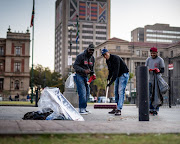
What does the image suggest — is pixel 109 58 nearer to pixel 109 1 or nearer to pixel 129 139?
pixel 129 139

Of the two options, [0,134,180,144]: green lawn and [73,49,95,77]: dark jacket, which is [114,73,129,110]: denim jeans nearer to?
[73,49,95,77]: dark jacket

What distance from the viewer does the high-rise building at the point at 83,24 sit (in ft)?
486

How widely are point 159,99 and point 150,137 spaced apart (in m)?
4.62

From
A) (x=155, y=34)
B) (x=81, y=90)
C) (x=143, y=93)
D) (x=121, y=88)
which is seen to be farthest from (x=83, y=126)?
(x=155, y=34)

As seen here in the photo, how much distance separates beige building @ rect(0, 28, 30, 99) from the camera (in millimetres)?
68438

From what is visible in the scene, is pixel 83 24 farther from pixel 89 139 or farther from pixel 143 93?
pixel 89 139

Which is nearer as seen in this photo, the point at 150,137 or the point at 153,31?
the point at 150,137

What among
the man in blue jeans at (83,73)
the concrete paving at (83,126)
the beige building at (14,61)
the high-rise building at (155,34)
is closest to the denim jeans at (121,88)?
the man in blue jeans at (83,73)

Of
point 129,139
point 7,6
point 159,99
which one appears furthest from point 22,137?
point 7,6

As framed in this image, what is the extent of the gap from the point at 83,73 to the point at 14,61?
207ft

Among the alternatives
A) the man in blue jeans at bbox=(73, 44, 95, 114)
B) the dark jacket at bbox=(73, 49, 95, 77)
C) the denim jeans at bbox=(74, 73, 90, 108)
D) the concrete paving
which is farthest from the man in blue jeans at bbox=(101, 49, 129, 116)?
the concrete paving

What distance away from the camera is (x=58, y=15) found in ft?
549

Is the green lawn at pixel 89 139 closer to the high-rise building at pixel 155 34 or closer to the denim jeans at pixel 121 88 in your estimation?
the denim jeans at pixel 121 88

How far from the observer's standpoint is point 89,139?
127 inches
